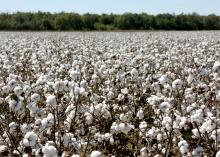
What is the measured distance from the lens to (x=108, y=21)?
214 feet

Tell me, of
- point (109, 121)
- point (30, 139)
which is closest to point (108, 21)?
point (109, 121)

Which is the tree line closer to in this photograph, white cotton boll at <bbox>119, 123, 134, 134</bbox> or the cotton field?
the cotton field

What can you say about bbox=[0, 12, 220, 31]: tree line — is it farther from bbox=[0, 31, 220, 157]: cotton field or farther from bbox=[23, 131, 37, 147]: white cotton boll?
bbox=[23, 131, 37, 147]: white cotton boll

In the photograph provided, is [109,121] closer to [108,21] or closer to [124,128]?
[124,128]

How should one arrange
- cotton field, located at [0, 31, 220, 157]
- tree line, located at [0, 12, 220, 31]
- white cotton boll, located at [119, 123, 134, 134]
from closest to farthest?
cotton field, located at [0, 31, 220, 157] < white cotton boll, located at [119, 123, 134, 134] < tree line, located at [0, 12, 220, 31]

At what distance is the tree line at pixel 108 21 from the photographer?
59.5 metres

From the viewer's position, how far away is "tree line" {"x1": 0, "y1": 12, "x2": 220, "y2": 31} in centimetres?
5953

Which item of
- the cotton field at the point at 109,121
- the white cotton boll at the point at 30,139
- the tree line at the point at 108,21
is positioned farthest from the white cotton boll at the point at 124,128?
the tree line at the point at 108,21

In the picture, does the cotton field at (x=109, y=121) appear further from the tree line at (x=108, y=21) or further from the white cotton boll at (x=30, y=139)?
the tree line at (x=108, y=21)

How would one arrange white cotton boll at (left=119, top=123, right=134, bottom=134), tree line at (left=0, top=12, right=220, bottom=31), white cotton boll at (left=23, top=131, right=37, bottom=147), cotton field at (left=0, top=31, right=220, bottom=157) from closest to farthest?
white cotton boll at (left=23, top=131, right=37, bottom=147) → cotton field at (left=0, top=31, right=220, bottom=157) → white cotton boll at (left=119, top=123, right=134, bottom=134) → tree line at (left=0, top=12, right=220, bottom=31)

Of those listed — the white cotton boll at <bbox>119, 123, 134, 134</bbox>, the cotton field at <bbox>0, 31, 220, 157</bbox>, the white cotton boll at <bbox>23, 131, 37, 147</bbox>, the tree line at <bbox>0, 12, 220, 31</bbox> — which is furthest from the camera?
the tree line at <bbox>0, 12, 220, 31</bbox>

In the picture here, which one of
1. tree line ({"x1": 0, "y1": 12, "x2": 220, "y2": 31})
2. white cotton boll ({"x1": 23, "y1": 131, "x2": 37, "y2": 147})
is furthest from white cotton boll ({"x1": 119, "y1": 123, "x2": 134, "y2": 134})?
tree line ({"x1": 0, "y1": 12, "x2": 220, "y2": 31})

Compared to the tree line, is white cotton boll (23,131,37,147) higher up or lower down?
higher up

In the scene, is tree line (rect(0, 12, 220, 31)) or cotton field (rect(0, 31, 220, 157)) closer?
cotton field (rect(0, 31, 220, 157))
